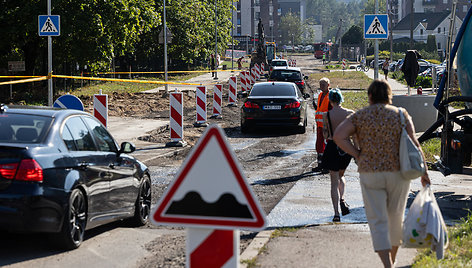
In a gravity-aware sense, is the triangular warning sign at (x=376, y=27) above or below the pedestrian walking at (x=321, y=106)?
above

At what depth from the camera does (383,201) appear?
6293 mm

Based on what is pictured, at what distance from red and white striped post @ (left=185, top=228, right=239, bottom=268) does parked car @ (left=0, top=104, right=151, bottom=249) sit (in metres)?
3.32

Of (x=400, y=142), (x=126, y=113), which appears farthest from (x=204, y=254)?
(x=126, y=113)

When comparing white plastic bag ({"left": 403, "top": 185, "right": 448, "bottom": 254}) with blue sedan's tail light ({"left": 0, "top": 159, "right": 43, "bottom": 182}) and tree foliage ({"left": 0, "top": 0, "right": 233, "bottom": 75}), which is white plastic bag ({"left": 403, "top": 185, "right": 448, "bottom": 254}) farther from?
tree foliage ({"left": 0, "top": 0, "right": 233, "bottom": 75})

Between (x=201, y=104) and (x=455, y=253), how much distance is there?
16.3 m

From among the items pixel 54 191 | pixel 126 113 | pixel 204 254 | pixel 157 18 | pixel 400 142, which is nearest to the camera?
pixel 204 254

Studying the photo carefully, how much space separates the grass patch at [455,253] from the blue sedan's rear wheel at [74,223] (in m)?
3.27

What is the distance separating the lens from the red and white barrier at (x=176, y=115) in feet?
60.1

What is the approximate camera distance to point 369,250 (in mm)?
7695

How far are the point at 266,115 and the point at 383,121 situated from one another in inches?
616

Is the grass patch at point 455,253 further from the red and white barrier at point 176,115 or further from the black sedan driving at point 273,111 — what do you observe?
the black sedan driving at point 273,111

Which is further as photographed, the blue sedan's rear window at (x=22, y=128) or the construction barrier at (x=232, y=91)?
the construction barrier at (x=232, y=91)

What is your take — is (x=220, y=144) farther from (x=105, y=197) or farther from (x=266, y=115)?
(x=266, y=115)

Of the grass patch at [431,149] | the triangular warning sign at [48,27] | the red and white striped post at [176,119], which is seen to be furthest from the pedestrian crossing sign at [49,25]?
the grass patch at [431,149]
